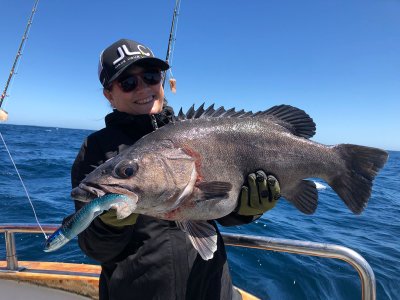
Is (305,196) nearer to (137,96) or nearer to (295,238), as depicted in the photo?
(137,96)

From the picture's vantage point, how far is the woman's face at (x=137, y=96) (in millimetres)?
2611

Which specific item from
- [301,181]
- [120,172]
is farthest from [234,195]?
[120,172]

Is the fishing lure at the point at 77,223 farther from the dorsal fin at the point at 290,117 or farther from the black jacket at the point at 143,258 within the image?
the dorsal fin at the point at 290,117

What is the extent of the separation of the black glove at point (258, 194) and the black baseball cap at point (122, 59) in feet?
3.94

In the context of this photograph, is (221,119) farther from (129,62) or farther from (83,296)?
(83,296)

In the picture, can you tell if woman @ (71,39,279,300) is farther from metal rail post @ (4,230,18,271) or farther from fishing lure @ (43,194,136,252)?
metal rail post @ (4,230,18,271)

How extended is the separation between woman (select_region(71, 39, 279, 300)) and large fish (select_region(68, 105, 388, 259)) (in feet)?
0.55

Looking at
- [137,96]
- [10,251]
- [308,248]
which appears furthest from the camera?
[10,251]

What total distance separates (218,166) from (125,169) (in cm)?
75

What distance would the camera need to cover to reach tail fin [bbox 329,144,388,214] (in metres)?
2.85

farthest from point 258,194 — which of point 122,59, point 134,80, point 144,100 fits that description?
point 122,59

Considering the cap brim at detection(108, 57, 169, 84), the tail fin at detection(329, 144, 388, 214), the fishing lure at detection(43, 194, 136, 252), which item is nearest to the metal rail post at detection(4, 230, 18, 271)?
the cap brim at detection(108, 57, 169, 84)

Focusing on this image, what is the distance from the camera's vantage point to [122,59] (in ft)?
8.35

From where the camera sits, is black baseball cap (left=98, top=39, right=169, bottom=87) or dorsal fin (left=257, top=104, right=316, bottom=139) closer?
black baseball cap (left=98, top=39, right=169, bottom=87)
